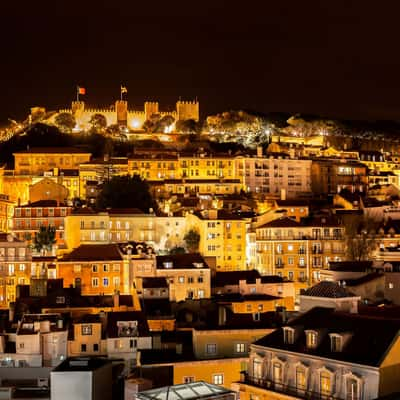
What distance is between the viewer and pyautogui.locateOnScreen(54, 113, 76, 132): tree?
381 feet

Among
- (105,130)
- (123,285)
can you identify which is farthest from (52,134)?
(123,285)

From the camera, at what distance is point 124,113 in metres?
123

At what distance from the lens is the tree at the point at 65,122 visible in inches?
4574

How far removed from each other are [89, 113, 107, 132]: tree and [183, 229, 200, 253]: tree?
5396 cm

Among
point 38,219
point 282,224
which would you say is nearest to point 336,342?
point 282,224

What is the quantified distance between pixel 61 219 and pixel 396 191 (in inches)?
1521

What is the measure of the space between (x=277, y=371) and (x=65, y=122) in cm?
9553

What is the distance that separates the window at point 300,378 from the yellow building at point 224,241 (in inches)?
1570

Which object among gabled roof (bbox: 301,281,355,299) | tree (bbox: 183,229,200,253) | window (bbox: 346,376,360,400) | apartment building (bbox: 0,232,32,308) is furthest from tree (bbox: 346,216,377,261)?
window (bbox: 346,376,360,400)

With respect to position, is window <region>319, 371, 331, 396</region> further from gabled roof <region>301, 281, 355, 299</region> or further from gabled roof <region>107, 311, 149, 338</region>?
gabled roof <region>107, 311, 149, 338</region>

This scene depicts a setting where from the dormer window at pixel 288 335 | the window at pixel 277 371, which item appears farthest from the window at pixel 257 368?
the dormer window at pixel 288 335

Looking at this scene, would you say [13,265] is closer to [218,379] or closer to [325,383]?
[218,379]

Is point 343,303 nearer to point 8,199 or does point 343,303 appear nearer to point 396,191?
point 8,199

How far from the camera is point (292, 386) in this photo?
961 inches
